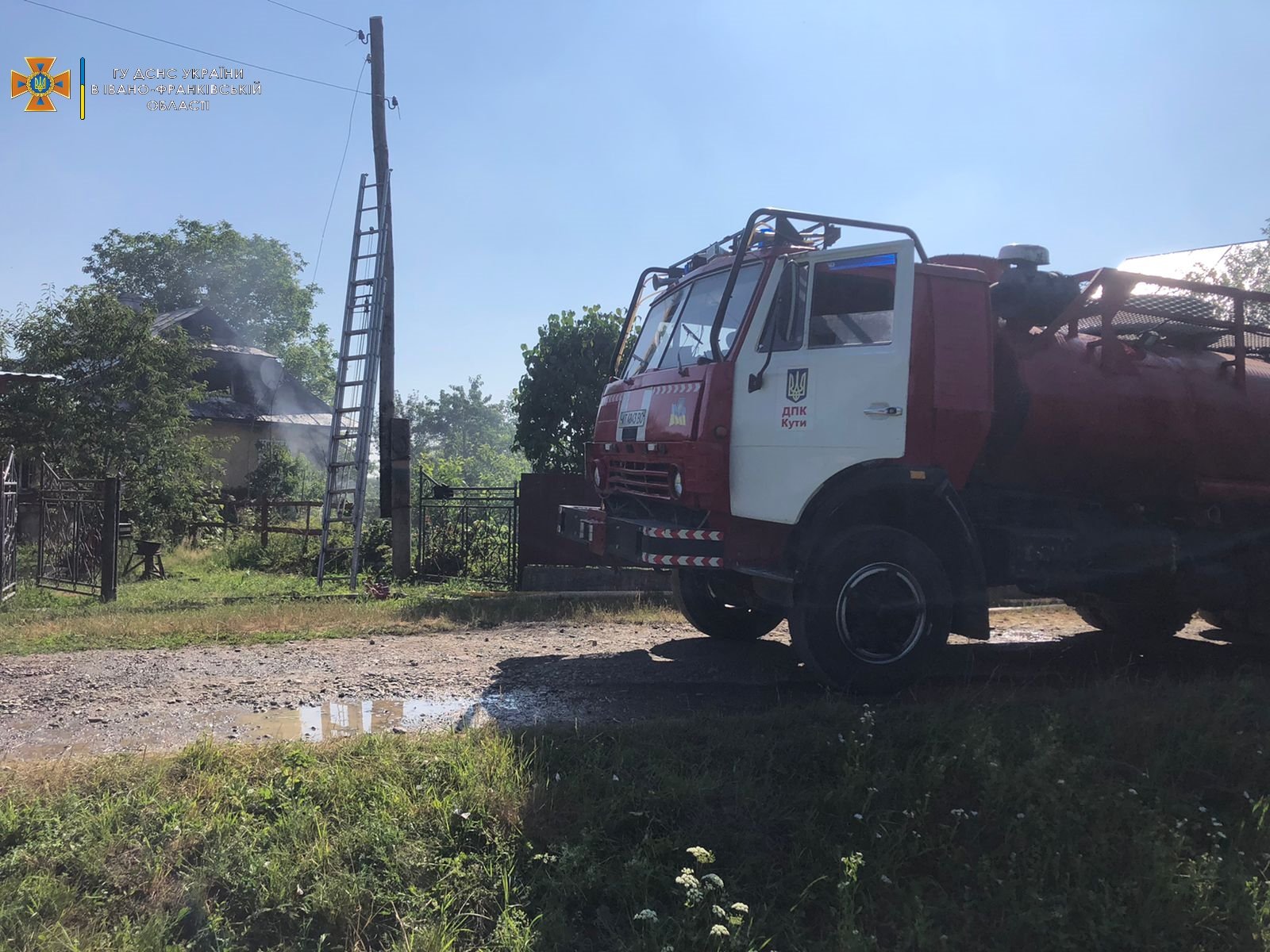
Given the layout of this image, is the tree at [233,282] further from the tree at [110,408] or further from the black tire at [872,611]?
the black tire at [872,611]

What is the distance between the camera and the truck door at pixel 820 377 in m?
5.55

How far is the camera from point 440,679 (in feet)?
20.0

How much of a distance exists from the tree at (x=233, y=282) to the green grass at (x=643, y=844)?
39930 mm

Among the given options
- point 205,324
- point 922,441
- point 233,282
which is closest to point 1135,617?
point 922,441

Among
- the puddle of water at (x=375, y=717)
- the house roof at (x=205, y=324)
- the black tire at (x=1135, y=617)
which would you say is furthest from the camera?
the house roof at (x=205, y=324)

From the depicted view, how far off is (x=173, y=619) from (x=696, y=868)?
6404mm

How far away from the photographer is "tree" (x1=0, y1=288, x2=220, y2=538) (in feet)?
50.9

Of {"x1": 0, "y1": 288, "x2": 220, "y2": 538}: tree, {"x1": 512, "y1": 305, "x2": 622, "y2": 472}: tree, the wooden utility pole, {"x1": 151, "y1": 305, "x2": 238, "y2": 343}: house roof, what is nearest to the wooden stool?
{"x1": 0, "y1": 288, "x2": 220, "y2": 538}: tree

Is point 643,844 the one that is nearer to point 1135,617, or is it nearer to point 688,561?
point 688,561

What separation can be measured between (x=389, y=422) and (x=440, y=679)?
7008 millimetres

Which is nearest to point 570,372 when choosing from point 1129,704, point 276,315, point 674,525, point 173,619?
point 173,619

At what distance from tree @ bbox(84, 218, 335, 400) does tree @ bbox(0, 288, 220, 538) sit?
24.4m

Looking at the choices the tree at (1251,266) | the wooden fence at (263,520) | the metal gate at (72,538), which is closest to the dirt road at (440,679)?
the metal gate at (72,538)

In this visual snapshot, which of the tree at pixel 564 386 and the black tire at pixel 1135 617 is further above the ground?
the tree at pixel 564 386
